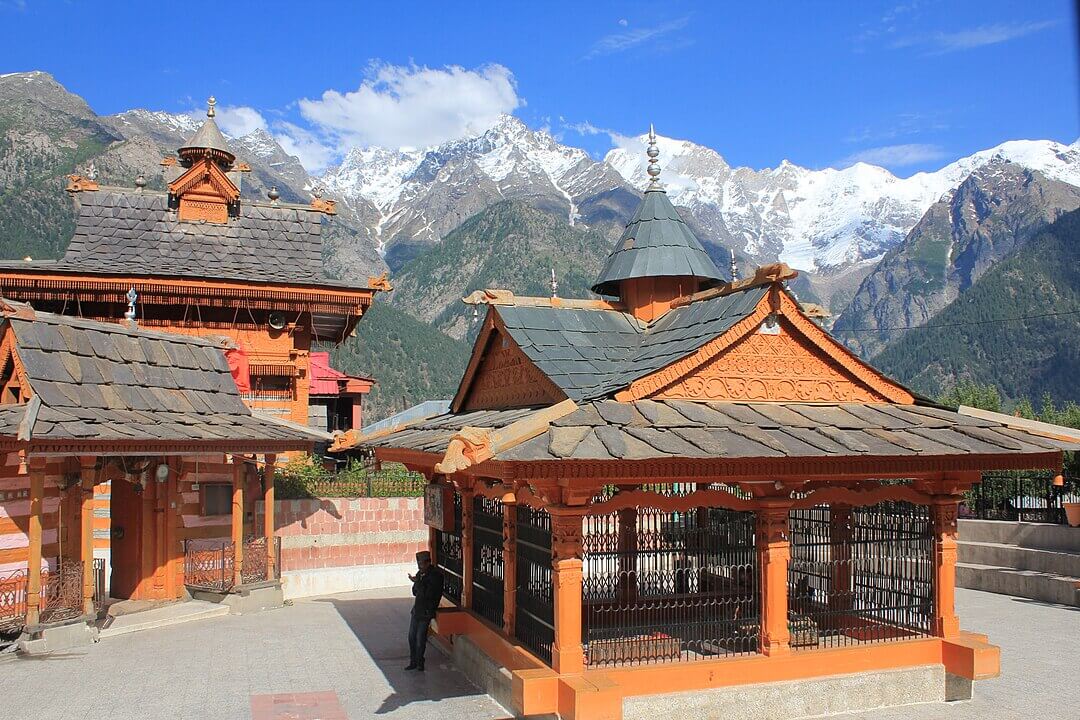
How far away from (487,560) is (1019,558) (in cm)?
1235

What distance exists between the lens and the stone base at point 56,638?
A: 40.1 ft

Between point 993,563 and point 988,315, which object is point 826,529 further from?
point 988,315

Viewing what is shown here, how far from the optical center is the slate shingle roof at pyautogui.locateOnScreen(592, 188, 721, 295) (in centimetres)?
1331

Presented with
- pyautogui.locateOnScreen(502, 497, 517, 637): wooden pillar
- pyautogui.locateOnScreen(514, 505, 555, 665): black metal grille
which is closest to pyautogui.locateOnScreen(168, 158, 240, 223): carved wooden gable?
pyautogui.locateOnScreen(502, 497, 517, 637): wooden pillar

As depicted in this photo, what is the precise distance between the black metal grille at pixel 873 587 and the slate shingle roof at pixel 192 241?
13.1 m

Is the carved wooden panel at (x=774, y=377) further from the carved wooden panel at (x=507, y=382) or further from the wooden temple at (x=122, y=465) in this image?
the wooden temple at (x=122, y=465)

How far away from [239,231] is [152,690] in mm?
13733

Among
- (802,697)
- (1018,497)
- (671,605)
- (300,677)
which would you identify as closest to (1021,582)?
(1018,497)

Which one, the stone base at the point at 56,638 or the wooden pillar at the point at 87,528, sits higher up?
the wooden pillar at the point at 87,528

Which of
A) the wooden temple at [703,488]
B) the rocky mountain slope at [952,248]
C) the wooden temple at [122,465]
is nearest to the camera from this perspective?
the wooden temple at [703,488]

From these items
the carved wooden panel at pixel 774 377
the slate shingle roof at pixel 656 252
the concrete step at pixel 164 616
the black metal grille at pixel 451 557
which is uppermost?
the slate shingle roof at pixel 656 252

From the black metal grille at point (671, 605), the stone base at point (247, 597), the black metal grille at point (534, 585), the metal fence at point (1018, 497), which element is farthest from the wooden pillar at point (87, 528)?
the metal fence at point (1018, 497)

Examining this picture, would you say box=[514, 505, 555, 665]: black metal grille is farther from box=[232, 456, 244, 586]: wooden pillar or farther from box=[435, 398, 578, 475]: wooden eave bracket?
box=[232, 456, 244, 586]: wooden pillar

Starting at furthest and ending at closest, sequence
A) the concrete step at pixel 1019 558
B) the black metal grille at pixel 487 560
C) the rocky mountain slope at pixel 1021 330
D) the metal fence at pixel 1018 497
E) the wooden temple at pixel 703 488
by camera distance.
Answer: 1. the rocky mountain slope at pixel 1021 330
2. the metal fence at pixel 1018 497
3. the concrete step at pixel 1019 558
4. the black metal grille at pixel 487 560
5. the wooden temple at pixel 703 488
